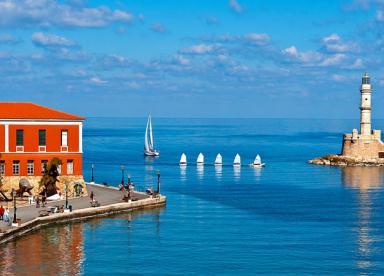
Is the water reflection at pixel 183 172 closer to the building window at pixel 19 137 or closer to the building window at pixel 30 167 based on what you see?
the building window at pixel 30 167

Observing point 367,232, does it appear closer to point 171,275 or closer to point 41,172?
point 171,275

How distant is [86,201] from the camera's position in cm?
7762

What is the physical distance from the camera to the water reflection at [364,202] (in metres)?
58.0

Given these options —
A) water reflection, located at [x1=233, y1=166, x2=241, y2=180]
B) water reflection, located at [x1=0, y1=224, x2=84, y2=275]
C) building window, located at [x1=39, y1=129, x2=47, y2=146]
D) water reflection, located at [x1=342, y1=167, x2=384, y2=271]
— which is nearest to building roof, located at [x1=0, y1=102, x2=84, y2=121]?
building window, located at [x1=39, y1=129, x2=47, y2=146]

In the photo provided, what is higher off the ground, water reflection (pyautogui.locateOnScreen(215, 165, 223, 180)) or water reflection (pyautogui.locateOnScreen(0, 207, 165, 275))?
water reflection (pyautogui.locateOnScreen(215, 165, 223, 180))

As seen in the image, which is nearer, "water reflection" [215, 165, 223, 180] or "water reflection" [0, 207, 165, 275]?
"water reflection" [0, 207, 165, 275]

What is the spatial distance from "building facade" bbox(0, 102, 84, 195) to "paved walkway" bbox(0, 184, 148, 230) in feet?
11.3

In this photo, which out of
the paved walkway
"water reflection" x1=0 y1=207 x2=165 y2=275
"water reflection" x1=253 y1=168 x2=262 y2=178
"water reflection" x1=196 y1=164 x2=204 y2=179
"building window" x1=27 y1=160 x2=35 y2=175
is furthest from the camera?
"water reflection" x1=253 y1=168 x2=262 y2=178

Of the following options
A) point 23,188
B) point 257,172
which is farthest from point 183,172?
point 23,188

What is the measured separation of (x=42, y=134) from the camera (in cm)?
7850

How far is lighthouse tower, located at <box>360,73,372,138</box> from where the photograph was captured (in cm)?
15475

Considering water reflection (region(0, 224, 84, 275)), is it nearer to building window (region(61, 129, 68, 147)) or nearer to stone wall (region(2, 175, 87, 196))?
stone wall (region(2, 175, 87, 196))

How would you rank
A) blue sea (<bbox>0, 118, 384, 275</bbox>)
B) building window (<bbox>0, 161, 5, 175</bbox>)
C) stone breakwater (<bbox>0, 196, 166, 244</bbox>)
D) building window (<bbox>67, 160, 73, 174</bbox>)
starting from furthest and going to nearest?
building window (<bbox>67, 160, 73, 174</bbox>) < building window (<bbox>0, 161, 5, 175</bbox>) < stone breakwater (<bbox>0, 196, 166, 244</bbox>) < blue sea (<bbox>0, 118, 384, 275</bbox>)

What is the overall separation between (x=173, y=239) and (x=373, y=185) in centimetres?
→ 5765
